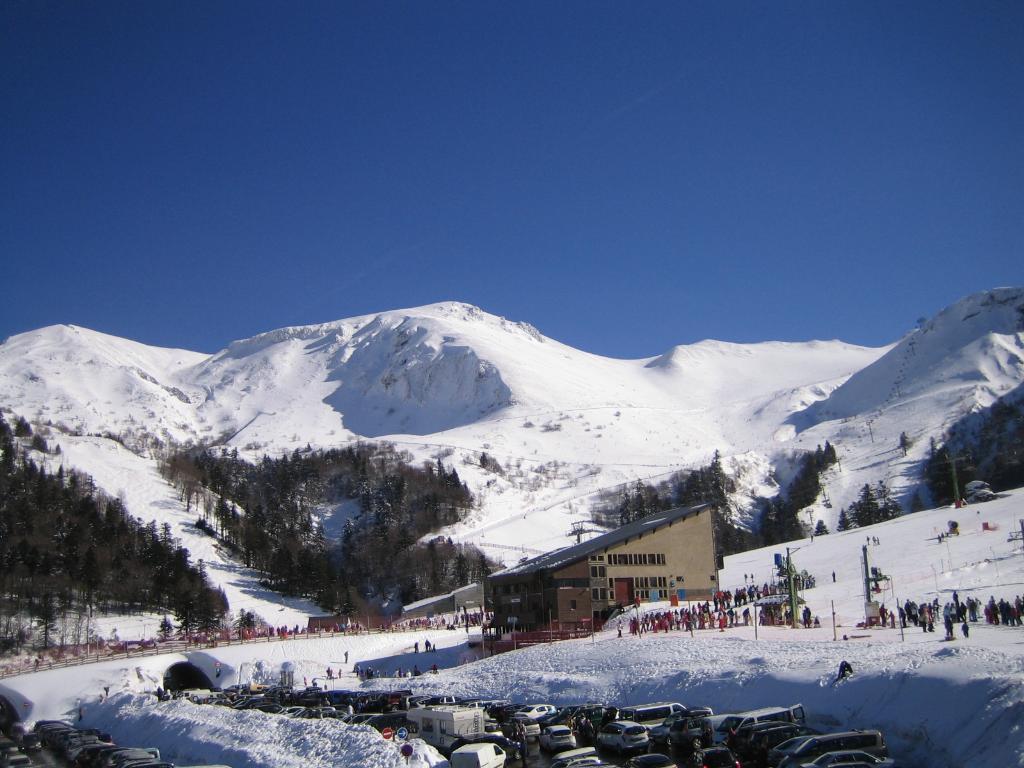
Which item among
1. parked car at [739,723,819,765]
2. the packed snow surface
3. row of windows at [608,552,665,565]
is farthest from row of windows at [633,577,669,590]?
parked car at [739,723,819,765]

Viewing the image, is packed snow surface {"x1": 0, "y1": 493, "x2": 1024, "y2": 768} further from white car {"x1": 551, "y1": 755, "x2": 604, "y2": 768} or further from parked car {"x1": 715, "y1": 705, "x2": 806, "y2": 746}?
white car {"x1": 551, "y1": 755, "x2": 604, "y2": 768}

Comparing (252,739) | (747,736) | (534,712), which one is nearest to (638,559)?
(534,712)

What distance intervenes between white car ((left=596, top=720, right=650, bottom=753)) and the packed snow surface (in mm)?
3988

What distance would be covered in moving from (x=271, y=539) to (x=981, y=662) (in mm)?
88240

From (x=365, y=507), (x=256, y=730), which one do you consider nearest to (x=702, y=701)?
(x=256, y=730)

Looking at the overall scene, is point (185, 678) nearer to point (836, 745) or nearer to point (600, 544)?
point (600, 544)

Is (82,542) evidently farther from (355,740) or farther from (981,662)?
(981,662)

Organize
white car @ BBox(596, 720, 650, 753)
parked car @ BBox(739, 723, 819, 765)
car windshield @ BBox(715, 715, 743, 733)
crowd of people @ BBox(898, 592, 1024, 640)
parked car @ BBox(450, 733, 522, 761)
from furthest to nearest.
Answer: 1. crowd of people @ BBox(898, 592, 1024, 640)
2. parked car @ BBox(450, 733, 522, 761)
3. white car @ BBox(596, 720, 650, 753)
4. car windshield @ BBox(715, 715, 743, 733)
5. parked car @ BBox(739, 723, 819, 765)

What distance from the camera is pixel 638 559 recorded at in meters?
58.4

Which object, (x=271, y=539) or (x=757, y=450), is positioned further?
(x=757, y=450)

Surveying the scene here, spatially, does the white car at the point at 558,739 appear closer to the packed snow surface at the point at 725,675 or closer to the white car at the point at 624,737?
the white car at the point at 624,737

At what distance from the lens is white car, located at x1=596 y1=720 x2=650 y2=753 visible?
24.3 m

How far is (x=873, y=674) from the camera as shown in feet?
79.7

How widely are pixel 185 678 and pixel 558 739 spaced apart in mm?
35290
